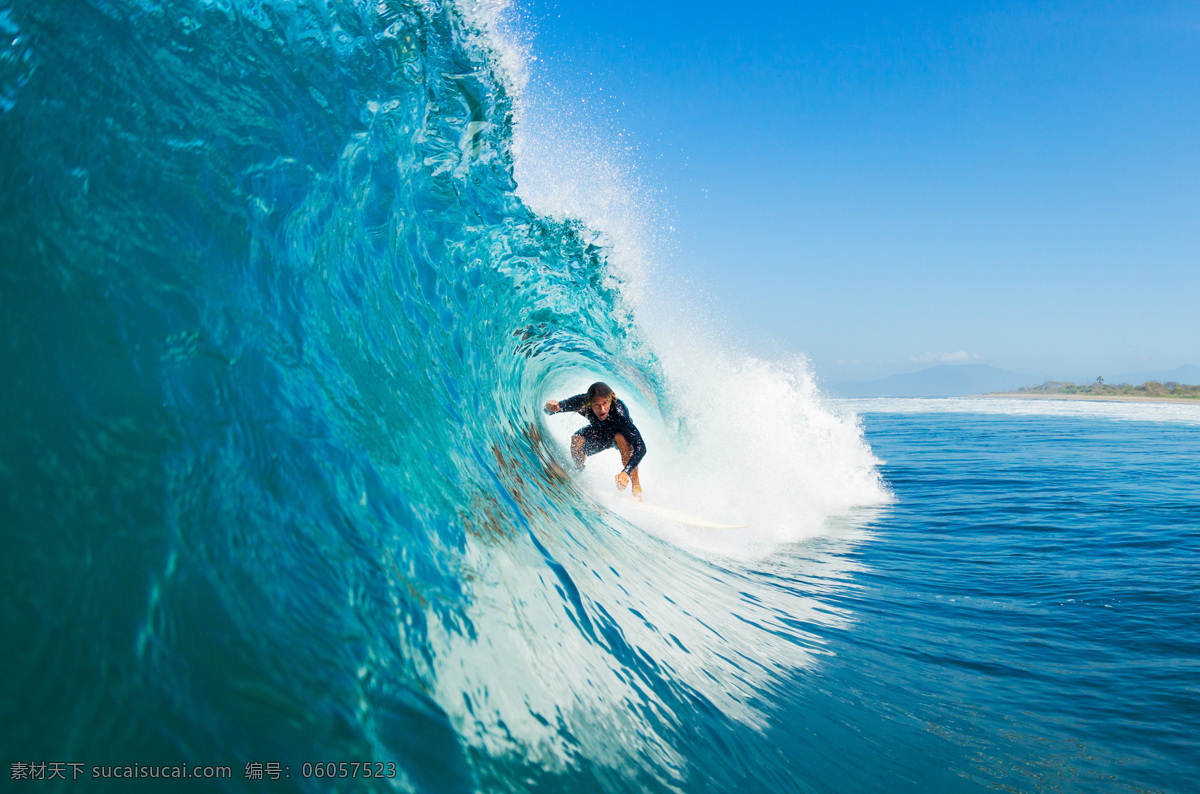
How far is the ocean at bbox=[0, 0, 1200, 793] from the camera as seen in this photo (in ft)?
5.11

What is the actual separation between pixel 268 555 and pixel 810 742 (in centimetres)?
227

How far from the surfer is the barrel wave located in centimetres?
161

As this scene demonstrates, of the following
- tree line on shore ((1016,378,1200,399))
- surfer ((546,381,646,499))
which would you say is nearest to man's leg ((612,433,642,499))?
surfer ((546,381,646,499))

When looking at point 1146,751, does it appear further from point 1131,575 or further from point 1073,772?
point 1131,575

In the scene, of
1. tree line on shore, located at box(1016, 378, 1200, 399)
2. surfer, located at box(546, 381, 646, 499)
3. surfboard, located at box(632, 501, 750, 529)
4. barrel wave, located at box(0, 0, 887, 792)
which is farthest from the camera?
tree line on shore, located at box(1016, 378, 1200, 399)

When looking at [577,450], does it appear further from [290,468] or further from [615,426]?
[290,468]

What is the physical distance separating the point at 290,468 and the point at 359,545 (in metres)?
0.39

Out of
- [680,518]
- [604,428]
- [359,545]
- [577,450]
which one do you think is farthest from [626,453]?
[359,545]

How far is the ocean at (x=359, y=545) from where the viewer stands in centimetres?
156

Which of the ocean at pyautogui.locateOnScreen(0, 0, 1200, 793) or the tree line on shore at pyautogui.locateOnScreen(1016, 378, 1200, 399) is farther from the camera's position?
the tree line on shore at pyautogui.locateOnScreen(1016, 378, 1200, 399)

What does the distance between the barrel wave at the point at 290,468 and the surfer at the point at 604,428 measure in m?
1.61

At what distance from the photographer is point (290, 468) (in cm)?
221

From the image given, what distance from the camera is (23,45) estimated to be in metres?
2.12

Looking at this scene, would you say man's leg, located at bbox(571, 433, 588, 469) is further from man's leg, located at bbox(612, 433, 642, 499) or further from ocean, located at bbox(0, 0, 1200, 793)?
ocean, located at bbox(0, 0, 1200, 793)
